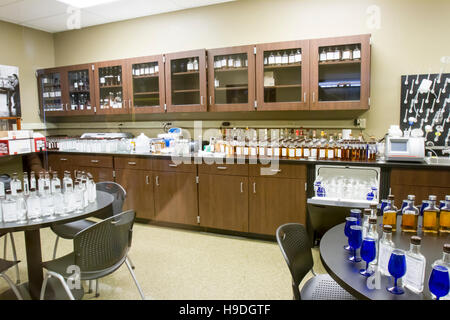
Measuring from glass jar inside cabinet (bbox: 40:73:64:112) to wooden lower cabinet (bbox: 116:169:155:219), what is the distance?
1.75m

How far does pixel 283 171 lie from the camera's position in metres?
3.15

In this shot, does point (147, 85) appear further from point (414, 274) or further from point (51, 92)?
point (414, 274)

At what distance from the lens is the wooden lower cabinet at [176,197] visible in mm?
3537

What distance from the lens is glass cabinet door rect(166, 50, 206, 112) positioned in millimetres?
3703

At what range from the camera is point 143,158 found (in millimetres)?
3748

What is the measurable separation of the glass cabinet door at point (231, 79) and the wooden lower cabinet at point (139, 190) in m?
1.17

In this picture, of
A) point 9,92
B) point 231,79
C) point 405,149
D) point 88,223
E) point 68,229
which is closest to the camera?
point 68,229

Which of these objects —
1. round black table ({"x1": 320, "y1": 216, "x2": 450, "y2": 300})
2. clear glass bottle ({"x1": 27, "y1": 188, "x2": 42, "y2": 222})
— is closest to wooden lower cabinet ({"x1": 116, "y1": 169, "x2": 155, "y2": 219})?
clear glass bottle ({"x1": 27, "y1": 188, "x2": 42, "y2": 222})

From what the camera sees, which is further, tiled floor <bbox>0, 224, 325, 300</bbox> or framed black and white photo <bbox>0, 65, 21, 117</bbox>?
framed black and white photo <bbox>0, 65, 21, 117</bbox>

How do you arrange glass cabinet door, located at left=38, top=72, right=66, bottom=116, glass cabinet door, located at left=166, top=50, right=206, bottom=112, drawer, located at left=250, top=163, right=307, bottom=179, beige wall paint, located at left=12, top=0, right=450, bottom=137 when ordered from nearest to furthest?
drawer, located at left=250, top=163, right=307, bottom=179
beige wall paint, located at left=12, top=0, right=450, bottom=137
glass cabinet door, located at left=166, top=50, right=206, bottom=112
glass cabinet door, located at left=38, top=72, right=66, bottom=116

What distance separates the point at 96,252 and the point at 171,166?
1.86m

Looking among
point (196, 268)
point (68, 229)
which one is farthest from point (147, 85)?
point (196, 268)

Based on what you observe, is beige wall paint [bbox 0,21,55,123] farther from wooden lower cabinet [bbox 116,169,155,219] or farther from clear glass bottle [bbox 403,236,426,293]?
clear glass bottle [bbox 403,236,426,293]

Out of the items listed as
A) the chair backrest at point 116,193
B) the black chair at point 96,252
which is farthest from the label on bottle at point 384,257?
the chair backrest at point 116,193
